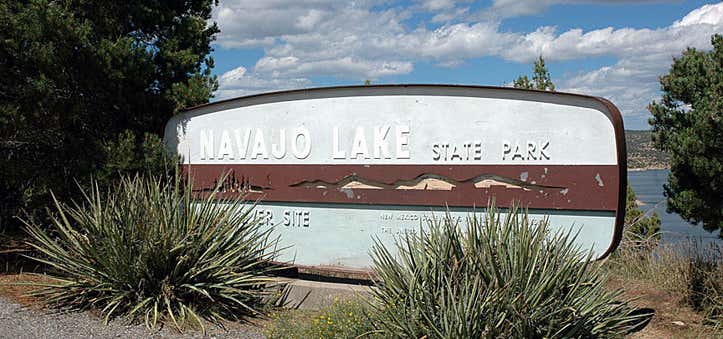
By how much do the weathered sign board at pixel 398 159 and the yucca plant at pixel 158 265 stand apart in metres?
0.81

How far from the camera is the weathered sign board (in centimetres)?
707

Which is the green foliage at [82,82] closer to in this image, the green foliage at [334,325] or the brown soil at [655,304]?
the brown soil at [655,304]

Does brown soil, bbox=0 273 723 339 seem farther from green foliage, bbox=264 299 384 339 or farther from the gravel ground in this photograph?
green foliage, bbox=264 299 384 339

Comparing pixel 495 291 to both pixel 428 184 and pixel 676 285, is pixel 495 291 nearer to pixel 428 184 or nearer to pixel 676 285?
pixel 428 184

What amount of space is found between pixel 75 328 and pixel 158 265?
977 millimetres

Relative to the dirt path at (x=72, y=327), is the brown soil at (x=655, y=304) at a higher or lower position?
higher

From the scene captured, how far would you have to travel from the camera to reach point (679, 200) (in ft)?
26.4

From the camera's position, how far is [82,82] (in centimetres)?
966

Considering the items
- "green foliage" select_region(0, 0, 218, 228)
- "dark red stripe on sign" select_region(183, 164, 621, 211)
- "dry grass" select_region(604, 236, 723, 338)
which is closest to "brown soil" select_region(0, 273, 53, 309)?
"green foliage" select_region(0, 0, 218, 228)

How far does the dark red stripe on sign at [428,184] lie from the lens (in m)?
7.07

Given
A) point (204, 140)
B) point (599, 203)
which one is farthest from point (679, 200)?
point (204, 140)

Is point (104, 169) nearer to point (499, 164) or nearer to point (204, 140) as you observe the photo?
point (204, 140)

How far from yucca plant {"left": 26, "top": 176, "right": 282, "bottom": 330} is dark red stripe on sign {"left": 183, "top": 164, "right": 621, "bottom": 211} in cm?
82

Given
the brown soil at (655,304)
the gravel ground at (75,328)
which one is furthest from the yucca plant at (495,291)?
the gravel ground at (75,328)
